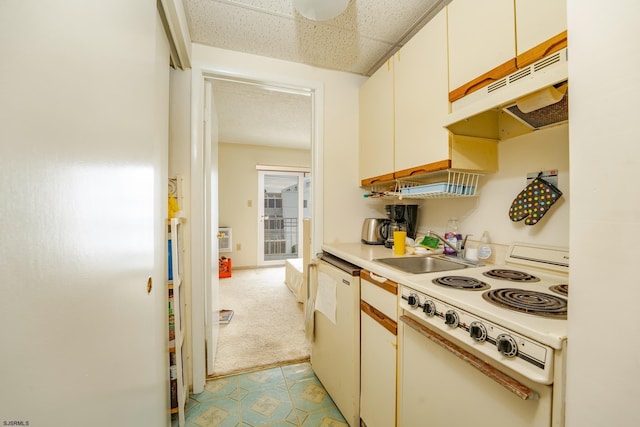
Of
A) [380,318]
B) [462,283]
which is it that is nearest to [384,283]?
[380,318]

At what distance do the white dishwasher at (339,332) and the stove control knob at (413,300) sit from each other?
37cm

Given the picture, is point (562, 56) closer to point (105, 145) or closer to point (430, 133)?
point (430, 133)

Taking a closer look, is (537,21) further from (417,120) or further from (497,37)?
(417,120)

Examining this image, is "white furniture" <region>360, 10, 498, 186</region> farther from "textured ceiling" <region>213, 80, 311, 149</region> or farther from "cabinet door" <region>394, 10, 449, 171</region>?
"textured ceiling" <region>213, 80, 311, 149</region>

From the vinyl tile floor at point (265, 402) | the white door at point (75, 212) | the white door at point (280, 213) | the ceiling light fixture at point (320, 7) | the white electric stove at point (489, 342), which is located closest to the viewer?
the white door at point (75, 212)

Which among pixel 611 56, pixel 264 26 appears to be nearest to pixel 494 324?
pixel 611 56

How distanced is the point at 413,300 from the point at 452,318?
0.57 feet

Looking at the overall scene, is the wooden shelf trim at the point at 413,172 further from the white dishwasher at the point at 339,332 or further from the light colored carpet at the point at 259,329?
the light colored carpet at the point at 259,329

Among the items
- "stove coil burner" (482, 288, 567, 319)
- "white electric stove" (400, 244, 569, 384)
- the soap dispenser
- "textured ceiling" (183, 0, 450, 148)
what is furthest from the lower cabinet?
"textured ceiling" (183, 0, 450, 148)

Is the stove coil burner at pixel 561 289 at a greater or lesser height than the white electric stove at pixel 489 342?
greater

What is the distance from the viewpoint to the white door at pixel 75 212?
40cm

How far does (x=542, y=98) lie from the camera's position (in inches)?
32.5

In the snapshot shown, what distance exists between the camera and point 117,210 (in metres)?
0.74

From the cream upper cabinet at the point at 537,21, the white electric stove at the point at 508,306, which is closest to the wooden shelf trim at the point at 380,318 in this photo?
the white electric stove at the point at 508,306
